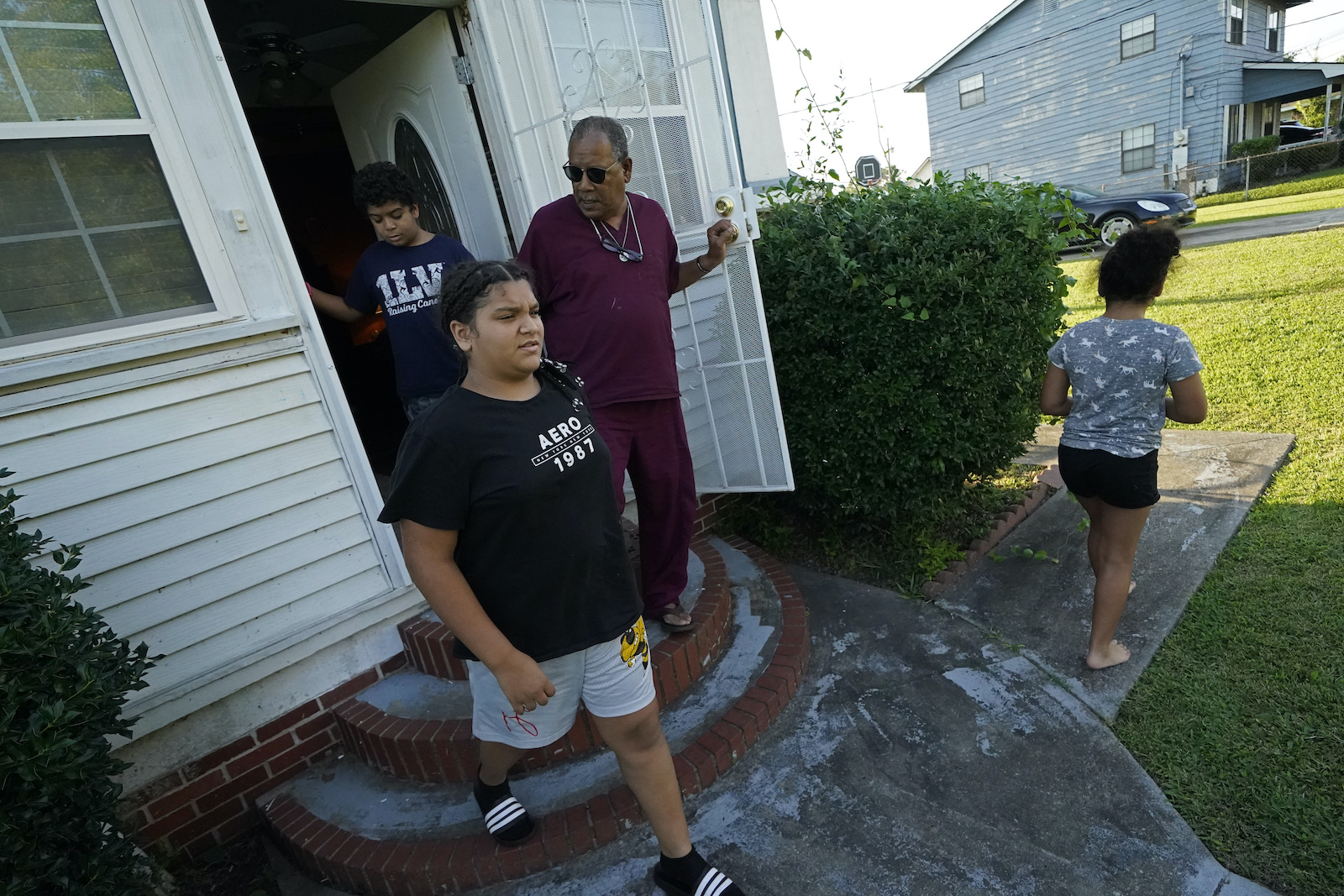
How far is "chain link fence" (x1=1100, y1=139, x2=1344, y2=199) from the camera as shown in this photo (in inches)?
647

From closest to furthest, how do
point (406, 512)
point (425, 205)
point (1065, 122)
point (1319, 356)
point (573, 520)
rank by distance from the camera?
1. point (406, 512)
2. point (573, 520)
3. point (425, 205)
4. point (1319, 356)
5. point (1065, 122)

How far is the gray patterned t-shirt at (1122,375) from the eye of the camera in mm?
2229

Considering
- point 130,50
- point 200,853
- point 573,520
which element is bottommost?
point 200,853

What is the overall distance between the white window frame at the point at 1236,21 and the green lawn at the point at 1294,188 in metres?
3.73

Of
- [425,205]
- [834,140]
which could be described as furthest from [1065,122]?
[425,205]

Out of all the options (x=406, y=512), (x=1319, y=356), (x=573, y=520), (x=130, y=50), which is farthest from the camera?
(x=1319, y=356)

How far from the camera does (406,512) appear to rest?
4.65 ft

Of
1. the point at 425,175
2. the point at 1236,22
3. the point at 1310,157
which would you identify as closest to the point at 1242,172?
the point at 1310,157

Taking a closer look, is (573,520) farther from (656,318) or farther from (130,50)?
(130,50)

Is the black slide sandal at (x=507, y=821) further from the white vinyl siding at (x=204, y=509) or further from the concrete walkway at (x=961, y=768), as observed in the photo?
the white vinyl siding at (x=204, y=509)

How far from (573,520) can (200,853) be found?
210 centimetres

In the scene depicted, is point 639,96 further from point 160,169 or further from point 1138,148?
point 1138,148

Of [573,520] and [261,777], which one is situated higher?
[573,520]

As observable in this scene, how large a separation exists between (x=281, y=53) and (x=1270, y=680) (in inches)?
199
